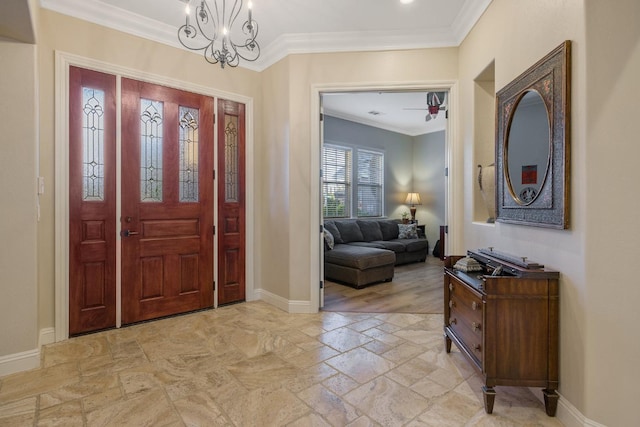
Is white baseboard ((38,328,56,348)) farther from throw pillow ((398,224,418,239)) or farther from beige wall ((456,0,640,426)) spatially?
throw pillow ((398,224,418,239))

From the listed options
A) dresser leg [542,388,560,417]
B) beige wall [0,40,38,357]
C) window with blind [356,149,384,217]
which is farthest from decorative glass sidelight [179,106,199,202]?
window with blind [356,149,384,217]

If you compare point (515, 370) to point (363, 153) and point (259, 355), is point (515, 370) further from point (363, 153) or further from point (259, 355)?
point (363, 153)

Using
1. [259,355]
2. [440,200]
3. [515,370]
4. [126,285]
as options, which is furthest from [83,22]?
[440,200]

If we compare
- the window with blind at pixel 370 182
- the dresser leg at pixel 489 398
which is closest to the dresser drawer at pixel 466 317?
the dresser leg at pixel 489 398

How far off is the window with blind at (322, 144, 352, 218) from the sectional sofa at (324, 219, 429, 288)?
330 millimetres

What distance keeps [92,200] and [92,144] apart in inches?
20.3

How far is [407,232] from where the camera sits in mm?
7055

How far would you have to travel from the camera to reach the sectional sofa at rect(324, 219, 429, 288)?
483cm

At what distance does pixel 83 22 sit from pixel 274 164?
218cm

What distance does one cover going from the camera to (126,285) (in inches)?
126

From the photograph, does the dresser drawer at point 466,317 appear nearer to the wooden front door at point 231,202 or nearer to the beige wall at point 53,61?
the wooden front door at point 231,202

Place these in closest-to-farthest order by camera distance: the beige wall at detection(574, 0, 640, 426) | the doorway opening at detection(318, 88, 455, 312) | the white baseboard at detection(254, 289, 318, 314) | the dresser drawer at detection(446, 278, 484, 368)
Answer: the beige wall at detection(574, 0, 640, 426), the dresser drawer at detection(446, 278, 484, 368), the white baseboard at detection(254, 289, 318, 314), the doorway opening at detection(318, 88, 455, 312)

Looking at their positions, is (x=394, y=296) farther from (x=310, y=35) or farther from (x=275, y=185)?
(x=310, y=35)

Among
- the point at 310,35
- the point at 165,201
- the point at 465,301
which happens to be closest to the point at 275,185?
the point at 165,201
